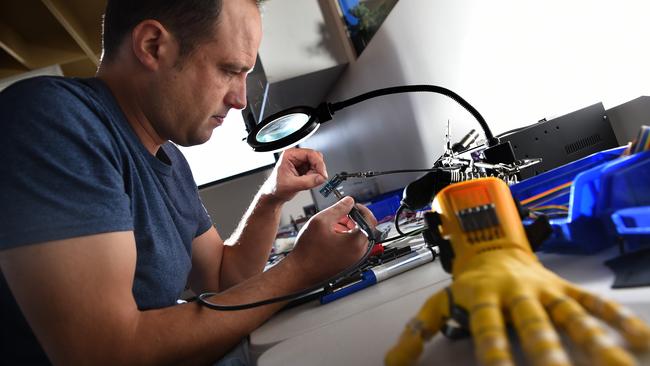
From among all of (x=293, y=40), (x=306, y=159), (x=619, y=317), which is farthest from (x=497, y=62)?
(x=293, y=40)

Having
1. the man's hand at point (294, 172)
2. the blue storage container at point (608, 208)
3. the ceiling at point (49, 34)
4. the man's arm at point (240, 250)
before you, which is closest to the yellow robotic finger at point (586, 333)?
the blue storage container at point (608, 208)

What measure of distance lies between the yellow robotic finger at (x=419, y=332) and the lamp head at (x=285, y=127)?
60 centimetres

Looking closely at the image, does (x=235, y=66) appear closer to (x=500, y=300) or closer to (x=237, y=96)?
(x=237, y=96)

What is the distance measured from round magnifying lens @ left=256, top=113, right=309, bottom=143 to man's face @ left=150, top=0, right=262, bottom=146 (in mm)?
108

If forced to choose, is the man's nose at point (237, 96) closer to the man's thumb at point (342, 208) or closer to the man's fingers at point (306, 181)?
the man's fingers at point (306, 181)

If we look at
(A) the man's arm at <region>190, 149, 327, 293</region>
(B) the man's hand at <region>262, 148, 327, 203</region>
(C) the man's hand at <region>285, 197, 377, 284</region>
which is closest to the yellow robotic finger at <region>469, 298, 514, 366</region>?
(C) the man's hand at <region>285, 197, 377, 284</region>

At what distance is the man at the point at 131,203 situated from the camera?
0.54m

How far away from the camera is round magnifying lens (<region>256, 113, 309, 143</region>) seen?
2.98 feet

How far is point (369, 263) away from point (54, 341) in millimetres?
479

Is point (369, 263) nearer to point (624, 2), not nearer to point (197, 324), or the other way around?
point (197, 324)

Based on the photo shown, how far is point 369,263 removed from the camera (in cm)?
77

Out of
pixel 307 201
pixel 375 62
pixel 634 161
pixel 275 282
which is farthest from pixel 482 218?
pixel 307 201

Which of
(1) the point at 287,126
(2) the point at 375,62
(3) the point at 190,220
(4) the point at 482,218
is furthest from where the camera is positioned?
(2) the point at 375,62

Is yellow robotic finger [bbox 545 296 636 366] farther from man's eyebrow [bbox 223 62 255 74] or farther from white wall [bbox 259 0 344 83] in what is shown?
white wall [bbox 259 0 344 83]
